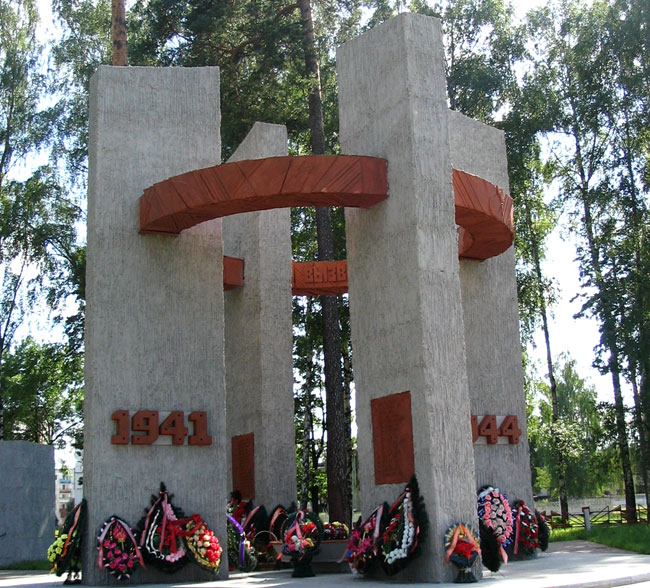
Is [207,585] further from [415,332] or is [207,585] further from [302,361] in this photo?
[302,361]

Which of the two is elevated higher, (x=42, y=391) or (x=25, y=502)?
(x=42, y=391)

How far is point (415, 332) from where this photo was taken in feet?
32.6

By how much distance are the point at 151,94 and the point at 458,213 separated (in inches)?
174

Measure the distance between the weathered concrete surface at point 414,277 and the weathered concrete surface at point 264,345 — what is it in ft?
13.0

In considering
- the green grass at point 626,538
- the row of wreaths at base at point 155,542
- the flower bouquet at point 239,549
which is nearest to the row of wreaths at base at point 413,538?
the row of wreaths at base at point 155,542

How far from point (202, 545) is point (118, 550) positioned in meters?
0.98

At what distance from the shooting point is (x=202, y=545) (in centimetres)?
1063

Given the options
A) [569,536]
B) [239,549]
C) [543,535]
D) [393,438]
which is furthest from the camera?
[569,536]

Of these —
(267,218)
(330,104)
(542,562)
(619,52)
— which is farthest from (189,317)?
(619,52)

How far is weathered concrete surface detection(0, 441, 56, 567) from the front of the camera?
52.9 ft

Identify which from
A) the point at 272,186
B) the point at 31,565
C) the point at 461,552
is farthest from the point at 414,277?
the point at 31,565

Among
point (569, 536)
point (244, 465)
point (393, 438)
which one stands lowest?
point (569, 536)

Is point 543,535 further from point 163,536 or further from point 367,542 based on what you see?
point 163,536

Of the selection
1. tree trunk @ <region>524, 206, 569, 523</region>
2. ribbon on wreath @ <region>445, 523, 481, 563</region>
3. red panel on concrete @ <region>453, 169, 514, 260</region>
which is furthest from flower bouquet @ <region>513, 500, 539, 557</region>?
tree trunk @ <region>524, 206, 569, 523</region>
